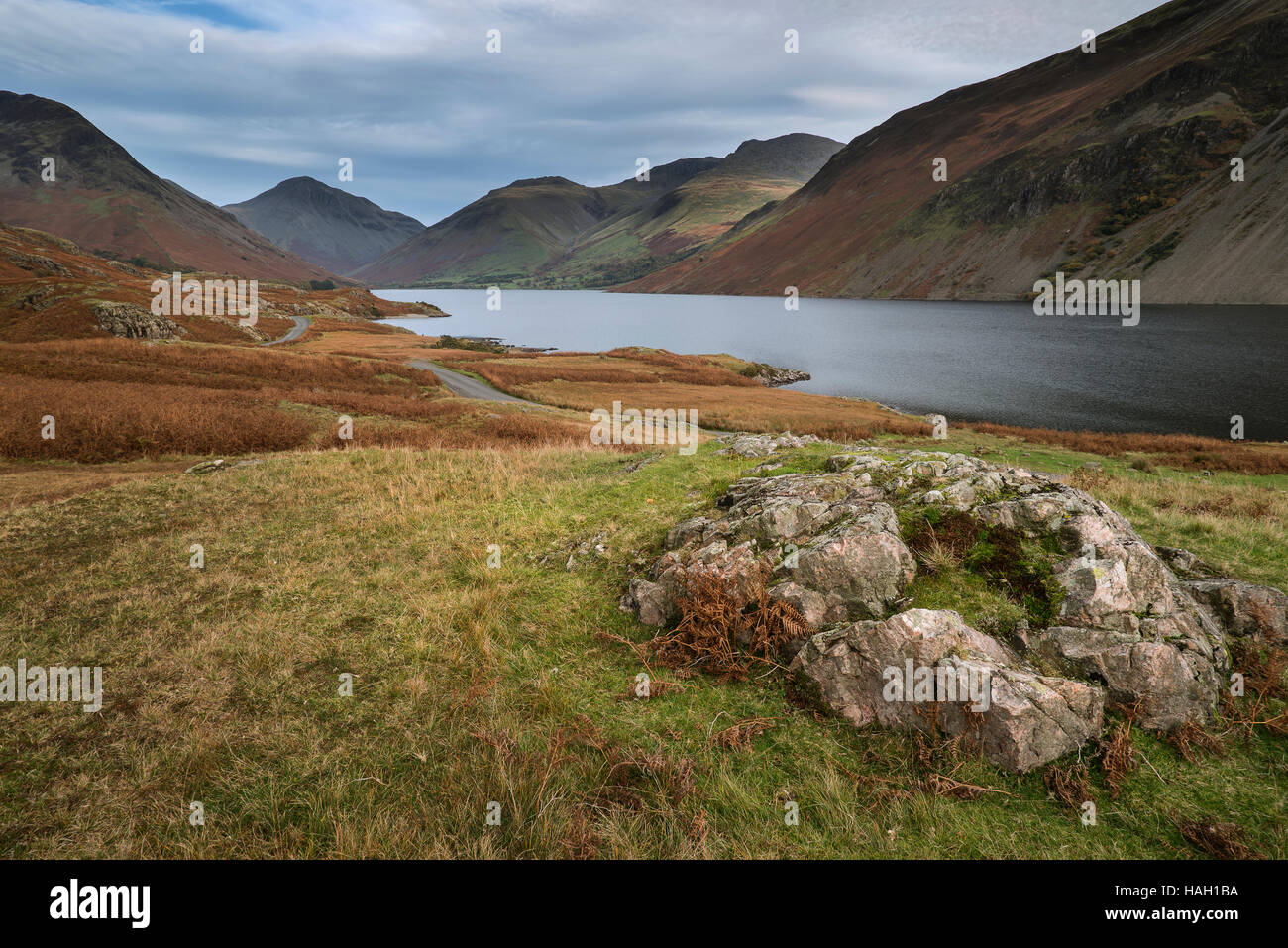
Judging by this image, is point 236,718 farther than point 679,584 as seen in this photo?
No

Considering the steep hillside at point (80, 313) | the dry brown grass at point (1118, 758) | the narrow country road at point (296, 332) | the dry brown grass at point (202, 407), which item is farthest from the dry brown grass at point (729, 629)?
the narrow country road at point (296, 332)

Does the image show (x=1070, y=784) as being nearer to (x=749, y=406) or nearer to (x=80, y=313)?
(x=749, y=406)

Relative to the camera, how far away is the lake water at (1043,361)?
53688mm

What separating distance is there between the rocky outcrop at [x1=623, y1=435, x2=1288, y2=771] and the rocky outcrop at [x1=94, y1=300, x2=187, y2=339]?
72222 mm

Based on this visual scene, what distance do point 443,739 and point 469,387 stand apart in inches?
2245

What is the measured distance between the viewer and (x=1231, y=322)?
9344 centimetres

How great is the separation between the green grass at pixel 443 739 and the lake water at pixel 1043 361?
186 feet

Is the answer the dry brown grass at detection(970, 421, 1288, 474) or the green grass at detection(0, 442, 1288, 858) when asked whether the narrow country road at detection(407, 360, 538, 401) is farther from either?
the dry brown grass at detection(970, 421, 1288, 474)

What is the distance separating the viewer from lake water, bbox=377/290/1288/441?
176ft

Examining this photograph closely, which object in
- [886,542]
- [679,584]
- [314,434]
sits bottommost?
[679,584]

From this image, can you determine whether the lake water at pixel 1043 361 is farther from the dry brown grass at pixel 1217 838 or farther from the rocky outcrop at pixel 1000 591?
the dry brown grass at pixel 1217 838
